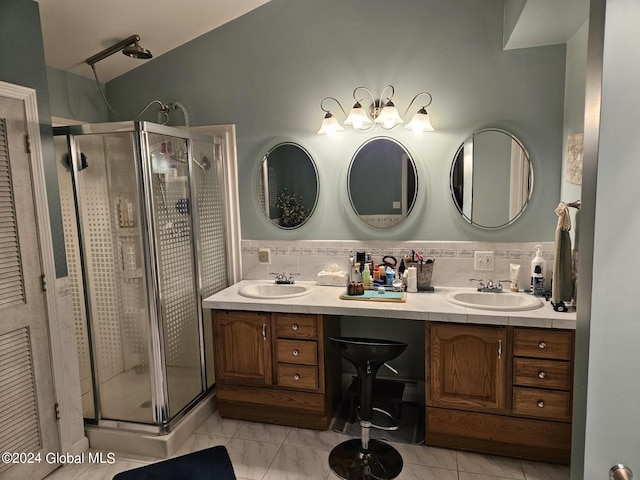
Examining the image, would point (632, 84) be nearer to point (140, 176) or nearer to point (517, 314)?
point (517, 314)

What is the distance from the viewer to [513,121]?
2.74 metres

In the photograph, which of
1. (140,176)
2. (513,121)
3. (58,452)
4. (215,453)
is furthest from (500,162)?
(58,452)

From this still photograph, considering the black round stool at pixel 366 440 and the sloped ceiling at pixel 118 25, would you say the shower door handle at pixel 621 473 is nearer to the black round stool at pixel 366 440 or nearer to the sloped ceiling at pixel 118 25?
the black round stool at pixel 366 440

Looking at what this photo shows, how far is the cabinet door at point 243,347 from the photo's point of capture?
8.95ft

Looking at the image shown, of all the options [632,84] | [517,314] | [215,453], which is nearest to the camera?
[632,84]

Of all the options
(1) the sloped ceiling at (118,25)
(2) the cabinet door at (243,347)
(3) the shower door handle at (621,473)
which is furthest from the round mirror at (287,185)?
(3) the shower door handle at (621,473)

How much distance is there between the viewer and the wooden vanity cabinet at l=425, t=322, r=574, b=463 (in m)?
2.27

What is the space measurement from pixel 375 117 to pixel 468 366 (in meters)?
1.68

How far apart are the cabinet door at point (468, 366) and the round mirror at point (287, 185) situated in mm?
1303

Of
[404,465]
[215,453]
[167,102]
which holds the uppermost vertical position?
[167,102]

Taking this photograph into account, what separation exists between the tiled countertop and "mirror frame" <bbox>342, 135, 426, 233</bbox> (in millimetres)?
471

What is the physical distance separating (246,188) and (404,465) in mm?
2130

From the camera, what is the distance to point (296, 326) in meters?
2.66

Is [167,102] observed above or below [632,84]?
above
